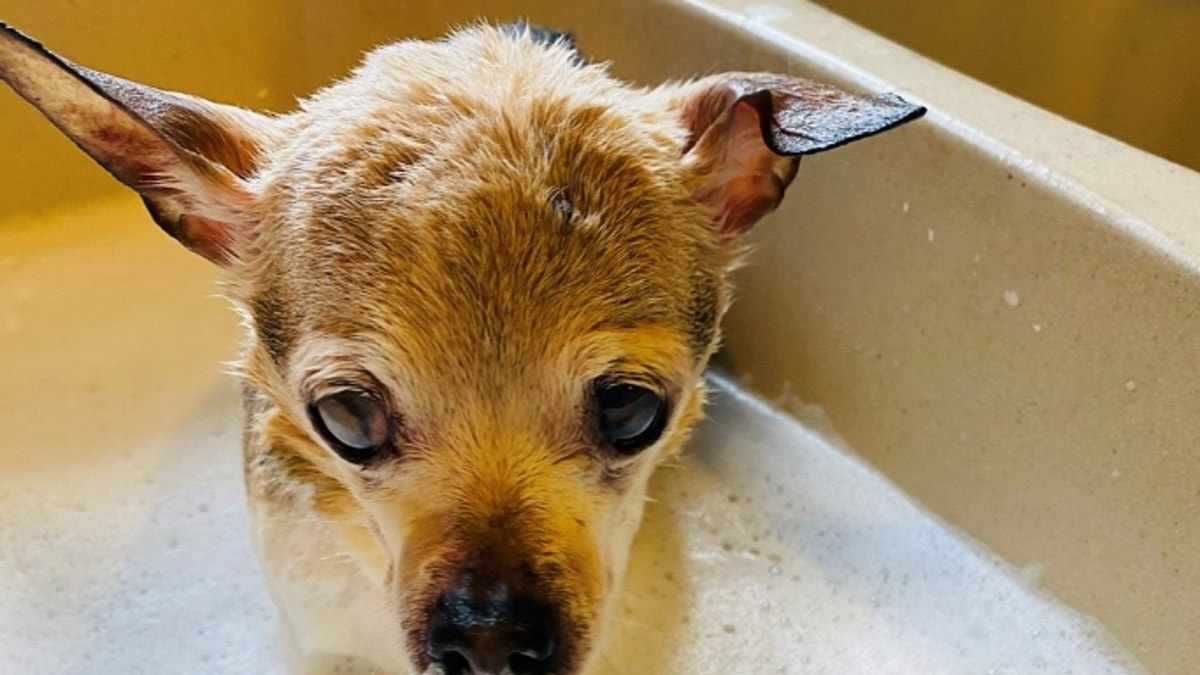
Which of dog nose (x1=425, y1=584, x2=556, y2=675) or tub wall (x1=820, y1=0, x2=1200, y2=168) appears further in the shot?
tub wall (x1=820, y1=0, x2=1200, y2=168)

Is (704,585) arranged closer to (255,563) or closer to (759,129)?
(255,563)

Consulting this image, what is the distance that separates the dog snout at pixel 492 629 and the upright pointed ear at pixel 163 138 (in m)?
0.40

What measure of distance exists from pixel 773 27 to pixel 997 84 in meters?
0.73

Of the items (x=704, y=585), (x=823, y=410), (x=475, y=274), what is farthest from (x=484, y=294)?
(x=823, y=410)

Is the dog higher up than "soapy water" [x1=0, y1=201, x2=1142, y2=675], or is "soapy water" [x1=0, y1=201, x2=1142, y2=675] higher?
the dog

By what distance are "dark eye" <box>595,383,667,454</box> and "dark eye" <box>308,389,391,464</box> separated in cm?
18

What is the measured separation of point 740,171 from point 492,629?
1.60ft

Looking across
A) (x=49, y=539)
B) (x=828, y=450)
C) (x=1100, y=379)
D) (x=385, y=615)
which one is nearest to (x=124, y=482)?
(x=49, y=539)

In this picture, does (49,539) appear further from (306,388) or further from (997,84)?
(997,84)

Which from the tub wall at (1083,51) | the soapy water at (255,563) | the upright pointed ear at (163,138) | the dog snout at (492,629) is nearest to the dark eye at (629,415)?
the dog snout at (492,629)

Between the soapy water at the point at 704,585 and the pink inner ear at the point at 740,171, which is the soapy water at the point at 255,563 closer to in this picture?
the soapy water at the point at 704,585

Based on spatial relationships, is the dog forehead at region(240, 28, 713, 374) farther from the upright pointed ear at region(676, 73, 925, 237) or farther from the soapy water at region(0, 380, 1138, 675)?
the soapy water at region(0, 380, 1138, 675)

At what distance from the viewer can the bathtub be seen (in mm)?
Result: 1405

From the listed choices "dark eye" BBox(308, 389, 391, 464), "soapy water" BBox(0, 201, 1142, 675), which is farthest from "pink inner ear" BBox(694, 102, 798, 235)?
"soapy water" BBox(0, 201, 1142, 675)
